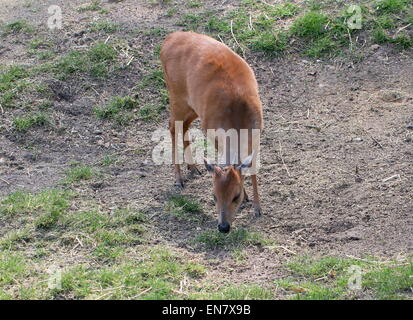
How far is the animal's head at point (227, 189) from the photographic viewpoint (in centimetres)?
748

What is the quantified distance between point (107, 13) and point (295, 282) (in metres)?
6.58

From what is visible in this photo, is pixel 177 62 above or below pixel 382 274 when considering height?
above

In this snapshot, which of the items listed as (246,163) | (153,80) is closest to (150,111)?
(153,80)

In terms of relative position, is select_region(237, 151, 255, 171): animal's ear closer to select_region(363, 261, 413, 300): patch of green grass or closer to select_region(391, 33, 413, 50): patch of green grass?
select_region(363, 261, 413, 300): patch of green grass

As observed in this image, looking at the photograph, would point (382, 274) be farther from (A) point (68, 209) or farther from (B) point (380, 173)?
(A) point (68, 209)

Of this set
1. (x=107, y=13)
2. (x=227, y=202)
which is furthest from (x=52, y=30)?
(x=227, y=202)

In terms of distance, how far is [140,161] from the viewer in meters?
9.23

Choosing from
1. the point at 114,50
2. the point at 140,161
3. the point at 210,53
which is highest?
the point at 210,53

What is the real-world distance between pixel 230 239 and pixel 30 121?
3.58 m

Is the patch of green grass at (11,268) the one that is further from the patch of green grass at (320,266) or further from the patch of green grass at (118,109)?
the patch of green grass at (118,109)

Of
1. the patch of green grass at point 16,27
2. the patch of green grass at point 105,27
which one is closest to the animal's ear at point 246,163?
the patch of green grass at point 105,27

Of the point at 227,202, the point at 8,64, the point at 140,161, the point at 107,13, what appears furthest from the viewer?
the point at 107,13

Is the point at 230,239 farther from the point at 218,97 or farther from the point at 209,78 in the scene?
the point at 209,78

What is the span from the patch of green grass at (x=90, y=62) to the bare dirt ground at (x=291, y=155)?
9.5 inches
